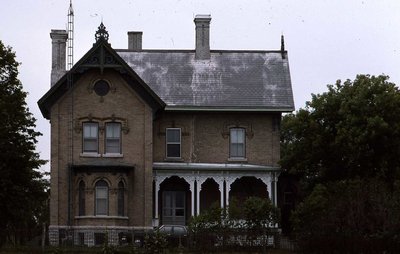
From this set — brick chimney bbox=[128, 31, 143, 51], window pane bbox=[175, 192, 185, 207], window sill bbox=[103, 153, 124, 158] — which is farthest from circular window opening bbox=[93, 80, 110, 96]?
brick chimney bbox=[128, 31, 143, 51]

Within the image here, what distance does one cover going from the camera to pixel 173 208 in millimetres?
56375

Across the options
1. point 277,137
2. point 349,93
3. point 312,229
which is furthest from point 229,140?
point 312,229

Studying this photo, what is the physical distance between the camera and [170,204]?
56.4m

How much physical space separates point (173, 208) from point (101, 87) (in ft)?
26.1

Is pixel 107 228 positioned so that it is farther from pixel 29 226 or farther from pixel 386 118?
pixel 29 226

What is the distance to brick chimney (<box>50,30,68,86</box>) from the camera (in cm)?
5772

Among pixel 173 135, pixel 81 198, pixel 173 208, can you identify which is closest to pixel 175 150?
pixel 173 135

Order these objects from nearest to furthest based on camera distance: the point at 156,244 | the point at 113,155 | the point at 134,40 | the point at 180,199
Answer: the point at 156,244
the point at 113,155
the point at 180,199
the point at 134,40

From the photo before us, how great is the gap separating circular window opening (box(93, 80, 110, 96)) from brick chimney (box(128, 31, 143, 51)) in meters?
8.69

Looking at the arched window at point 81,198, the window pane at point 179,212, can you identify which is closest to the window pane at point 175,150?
the window pane at point 179,212

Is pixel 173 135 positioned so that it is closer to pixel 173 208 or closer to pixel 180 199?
pixel 180 199

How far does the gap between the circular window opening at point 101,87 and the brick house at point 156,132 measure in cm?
5

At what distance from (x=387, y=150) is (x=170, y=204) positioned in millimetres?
11871

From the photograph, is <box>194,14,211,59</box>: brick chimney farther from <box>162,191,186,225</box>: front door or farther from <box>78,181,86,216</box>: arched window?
<box>78,181,86,216</box>: arched window
